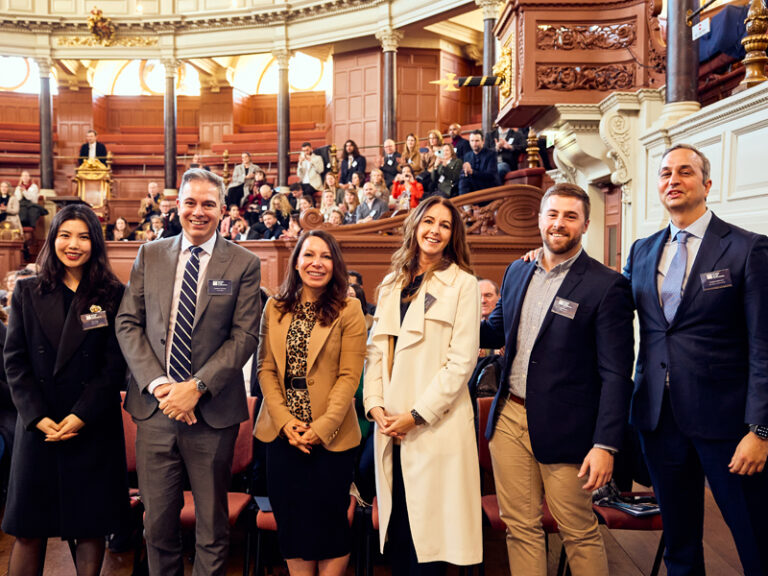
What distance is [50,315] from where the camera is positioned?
2150mm

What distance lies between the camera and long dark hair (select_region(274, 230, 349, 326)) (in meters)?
2.17

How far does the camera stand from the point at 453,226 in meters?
2.10

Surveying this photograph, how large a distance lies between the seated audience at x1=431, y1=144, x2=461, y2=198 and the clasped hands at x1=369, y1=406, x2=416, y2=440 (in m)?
5.06

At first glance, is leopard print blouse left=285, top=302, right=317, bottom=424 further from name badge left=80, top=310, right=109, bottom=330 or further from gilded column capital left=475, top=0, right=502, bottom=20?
gilded column capital left=475, top=0, right=502, bottom=20

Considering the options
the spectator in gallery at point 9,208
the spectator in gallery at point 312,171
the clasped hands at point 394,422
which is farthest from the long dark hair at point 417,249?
the spectator in gallery at point 9,208

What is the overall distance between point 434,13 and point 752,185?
911cm

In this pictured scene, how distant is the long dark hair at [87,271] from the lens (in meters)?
2.17

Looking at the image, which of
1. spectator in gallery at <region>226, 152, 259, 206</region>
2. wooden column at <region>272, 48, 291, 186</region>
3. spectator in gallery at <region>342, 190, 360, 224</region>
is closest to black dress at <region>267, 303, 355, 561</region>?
spectator in gallery at <region>342, 190, 360, 224</region>

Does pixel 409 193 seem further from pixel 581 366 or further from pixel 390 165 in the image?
pixel 581 366

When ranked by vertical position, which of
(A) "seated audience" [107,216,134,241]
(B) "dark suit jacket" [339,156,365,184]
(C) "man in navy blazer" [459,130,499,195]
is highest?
(B) "dark suit jacket" [339,156,365,184]

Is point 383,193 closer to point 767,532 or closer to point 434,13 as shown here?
point 434,13

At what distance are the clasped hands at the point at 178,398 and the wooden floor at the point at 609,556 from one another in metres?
0.91

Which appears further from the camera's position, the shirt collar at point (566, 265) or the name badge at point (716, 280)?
the shirt collar at point (566, 265)

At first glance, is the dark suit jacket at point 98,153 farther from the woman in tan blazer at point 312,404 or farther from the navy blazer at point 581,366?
the navy blazer at point 581,366
